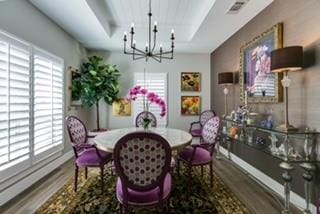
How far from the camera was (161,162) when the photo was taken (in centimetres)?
197

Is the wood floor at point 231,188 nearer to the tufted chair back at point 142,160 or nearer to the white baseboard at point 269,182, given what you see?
the white baseboard at point 269,182

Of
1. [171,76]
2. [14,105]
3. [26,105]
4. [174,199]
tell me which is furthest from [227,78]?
[14,105]

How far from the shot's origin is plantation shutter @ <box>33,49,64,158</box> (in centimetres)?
361

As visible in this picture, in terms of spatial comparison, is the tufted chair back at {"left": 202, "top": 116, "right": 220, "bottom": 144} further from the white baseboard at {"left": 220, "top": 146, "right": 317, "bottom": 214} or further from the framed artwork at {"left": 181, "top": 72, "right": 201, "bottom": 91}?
the framed artwork at {"left": 181, "top": 72, "right": 201, "bottom": 91}

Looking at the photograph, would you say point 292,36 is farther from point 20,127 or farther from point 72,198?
point 20,127

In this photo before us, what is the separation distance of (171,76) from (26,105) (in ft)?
13.4

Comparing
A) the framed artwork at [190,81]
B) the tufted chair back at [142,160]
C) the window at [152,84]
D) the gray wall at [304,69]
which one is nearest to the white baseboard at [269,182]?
the gray wall at [304,69]

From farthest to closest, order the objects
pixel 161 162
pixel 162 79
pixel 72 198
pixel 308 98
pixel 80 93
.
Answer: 1. pixel 162 79
2. pixel 80 93
3. pixel 72 198
4. pixel 308 98
5. pixel 161 162

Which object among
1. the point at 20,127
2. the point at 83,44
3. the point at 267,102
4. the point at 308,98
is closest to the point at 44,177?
the point at 20,127

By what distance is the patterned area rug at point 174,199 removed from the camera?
2641 mm

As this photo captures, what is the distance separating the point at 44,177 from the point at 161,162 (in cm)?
275

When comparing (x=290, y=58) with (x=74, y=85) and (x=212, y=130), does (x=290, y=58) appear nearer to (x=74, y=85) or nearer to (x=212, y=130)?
(x=212, y=130)

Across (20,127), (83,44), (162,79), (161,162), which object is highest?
(83,44)

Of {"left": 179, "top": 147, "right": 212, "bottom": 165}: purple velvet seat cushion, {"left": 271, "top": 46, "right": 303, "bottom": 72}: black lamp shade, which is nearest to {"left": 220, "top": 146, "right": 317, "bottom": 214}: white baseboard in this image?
{"left": 179, "top": 147, "right": 212, "bottom": 165}: purple velvet seat cushion
